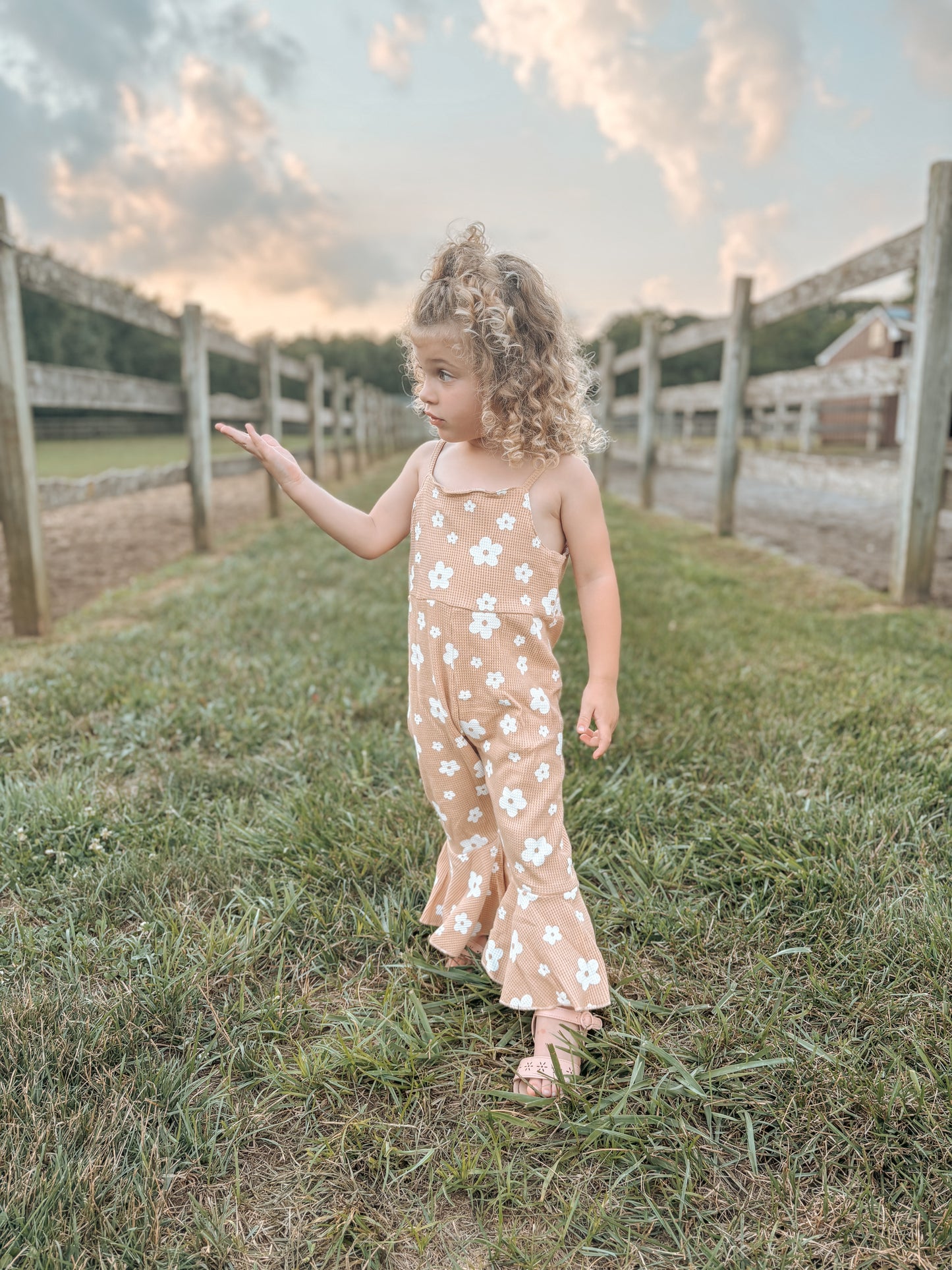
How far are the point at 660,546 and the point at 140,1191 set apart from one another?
5.94 metres

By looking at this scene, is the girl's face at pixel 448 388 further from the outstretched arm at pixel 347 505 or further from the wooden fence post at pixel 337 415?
the wooden fence post at pixel 337 415

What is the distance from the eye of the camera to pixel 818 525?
8398mm

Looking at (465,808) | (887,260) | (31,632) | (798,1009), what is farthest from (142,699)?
(887,260)

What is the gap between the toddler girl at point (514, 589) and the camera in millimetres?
1500

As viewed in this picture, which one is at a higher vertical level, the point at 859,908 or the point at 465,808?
the point at 465,808

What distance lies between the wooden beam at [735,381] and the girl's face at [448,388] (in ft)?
18.7

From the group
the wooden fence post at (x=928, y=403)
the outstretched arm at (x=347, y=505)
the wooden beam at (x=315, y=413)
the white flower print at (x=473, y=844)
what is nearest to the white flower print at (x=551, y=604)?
the outstretched arm at (x=347, y=505)

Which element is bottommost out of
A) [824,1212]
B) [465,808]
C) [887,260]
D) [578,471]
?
[824,1212]

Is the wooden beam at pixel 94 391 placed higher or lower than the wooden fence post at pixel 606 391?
lower

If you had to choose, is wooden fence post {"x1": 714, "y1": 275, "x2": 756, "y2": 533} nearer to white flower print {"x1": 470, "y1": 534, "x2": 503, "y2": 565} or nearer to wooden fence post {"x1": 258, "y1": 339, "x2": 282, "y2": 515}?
wooden fence post {"x1": 258, "y1": 339, "x2": 282, "y2": 515}

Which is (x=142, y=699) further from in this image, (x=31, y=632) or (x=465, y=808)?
(x=465, y=808)

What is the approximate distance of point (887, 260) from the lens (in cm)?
466

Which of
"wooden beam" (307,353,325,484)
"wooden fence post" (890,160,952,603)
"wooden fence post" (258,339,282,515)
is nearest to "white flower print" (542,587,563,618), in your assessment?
"wooden fence post" (890,160,952,603)

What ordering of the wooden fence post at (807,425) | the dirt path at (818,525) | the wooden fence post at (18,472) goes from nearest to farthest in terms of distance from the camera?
1. the wooden fence post at (18,472)
2. the dirt path at (818,525)
3. the wooden fence post at (807,425)
